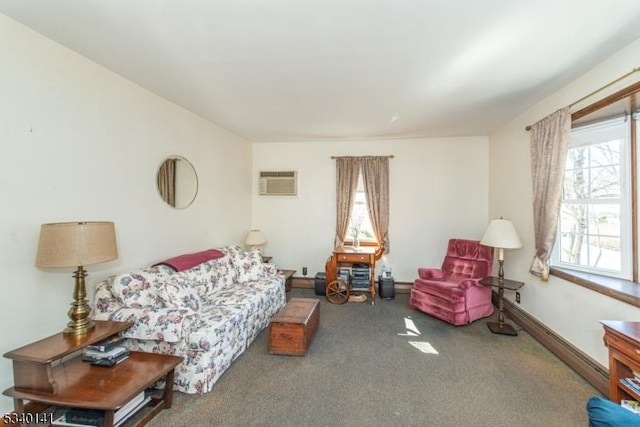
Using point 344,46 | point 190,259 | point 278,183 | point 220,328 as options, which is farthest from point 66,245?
point 278,183

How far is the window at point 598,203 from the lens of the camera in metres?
2.36

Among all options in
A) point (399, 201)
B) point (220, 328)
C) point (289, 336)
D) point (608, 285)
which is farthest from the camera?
point (399, 201)

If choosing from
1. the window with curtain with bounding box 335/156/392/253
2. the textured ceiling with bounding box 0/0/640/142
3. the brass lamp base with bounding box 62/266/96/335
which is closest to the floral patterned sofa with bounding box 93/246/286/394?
the brass lamp base with bounding box 62/266/96/335

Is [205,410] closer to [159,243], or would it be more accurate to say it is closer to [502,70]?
[159,243]

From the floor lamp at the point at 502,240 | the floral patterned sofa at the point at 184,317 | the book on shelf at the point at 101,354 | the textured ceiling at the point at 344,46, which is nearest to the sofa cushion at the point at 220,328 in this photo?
the floral patterned sofa at the point at 184,317

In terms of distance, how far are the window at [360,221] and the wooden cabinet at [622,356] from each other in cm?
333

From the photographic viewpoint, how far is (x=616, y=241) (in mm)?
2422

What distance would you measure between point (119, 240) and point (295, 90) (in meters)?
2.19

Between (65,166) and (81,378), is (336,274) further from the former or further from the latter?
(65,166)

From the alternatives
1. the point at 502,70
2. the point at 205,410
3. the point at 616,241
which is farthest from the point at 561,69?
the point at 205,410

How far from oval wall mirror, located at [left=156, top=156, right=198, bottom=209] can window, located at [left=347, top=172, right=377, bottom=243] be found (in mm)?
2562

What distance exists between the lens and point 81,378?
69.4 inches

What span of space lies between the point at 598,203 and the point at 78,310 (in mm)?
4268

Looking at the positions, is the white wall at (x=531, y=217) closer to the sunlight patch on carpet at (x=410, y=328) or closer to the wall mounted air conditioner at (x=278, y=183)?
the sunlight patch on carpet at (x=410, y=328)
